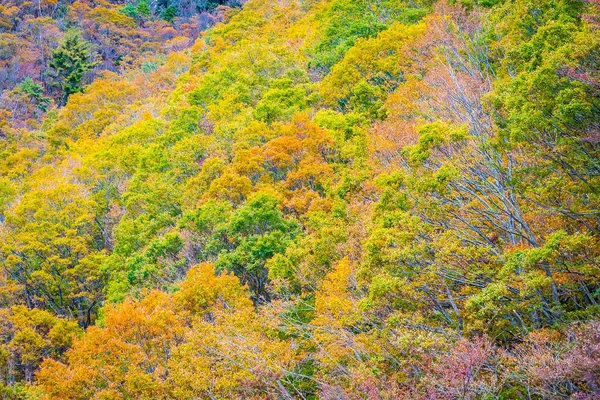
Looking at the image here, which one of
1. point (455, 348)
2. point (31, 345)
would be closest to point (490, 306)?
point (455, 348)

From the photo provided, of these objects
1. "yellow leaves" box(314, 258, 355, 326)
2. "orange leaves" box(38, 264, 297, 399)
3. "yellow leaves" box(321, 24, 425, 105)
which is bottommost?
"orange leaves" box(38, 264, 297, 399)

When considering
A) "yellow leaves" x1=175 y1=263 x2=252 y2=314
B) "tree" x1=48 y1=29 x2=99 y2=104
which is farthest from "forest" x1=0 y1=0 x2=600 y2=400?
"tree" x1=48 y1=29 x2=99 y2=104

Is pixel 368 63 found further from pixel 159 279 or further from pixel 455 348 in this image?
pixel 455 348

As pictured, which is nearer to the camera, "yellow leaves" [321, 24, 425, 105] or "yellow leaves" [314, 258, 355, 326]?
"yellow leaves" [314, 258, 355, 326]

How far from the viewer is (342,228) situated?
19688 millimetres

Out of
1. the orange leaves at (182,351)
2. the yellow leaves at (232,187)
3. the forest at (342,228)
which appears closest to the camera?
the forest at (342,228)

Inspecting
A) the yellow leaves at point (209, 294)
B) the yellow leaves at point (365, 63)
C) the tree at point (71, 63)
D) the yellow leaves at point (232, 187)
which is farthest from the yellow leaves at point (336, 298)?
the tree at point (71, 63)

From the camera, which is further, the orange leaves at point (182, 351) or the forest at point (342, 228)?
Answer: the orange leaves at point (182, 351)

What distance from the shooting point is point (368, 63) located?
3088 centimetres

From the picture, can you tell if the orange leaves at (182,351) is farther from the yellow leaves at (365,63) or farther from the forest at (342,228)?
the yellow leaves at (365,63)

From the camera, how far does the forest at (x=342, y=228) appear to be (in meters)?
12.9

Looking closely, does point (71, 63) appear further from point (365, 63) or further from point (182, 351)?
point (182, 351)

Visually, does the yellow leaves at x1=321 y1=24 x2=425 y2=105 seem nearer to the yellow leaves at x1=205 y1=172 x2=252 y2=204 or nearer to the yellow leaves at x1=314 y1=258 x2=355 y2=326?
the yellow leaves at x1=205 y1=172 x2=252 y2=204

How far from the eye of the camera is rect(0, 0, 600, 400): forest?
507 inches
